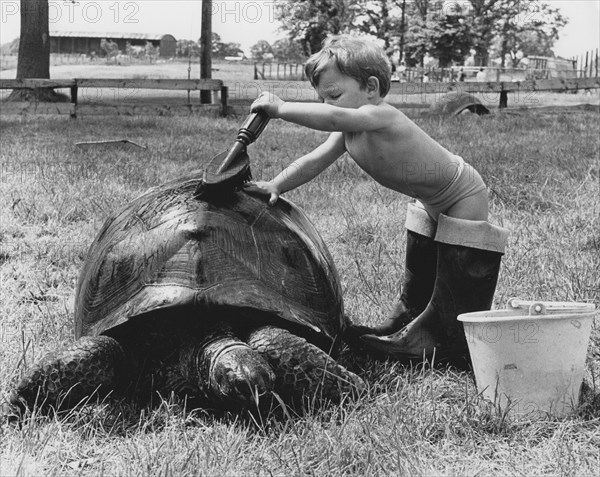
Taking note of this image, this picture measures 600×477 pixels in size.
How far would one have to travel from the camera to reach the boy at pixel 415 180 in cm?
337

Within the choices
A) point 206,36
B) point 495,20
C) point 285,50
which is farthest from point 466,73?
point 285,50

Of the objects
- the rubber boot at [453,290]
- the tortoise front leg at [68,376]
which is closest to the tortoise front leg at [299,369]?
the tortoise front leg at [68,376]

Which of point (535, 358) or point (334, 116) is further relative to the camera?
point (334, 116)

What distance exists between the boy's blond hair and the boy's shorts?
21.2 inches

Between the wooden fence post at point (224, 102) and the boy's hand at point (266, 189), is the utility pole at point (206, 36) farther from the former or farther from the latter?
the boy's hand at point (266, 189)

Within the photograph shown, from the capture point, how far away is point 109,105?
16500mm

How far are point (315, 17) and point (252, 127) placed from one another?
45803mm

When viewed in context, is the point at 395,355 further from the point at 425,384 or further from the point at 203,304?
the point at 203,304

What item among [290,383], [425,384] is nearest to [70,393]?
[290,383]

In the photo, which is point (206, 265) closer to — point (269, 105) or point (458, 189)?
point (269, 105)

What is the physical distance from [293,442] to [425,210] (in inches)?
61.5

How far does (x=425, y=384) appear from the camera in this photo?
10.8 ft

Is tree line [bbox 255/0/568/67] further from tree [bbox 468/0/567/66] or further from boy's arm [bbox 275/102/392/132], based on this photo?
boy's arm [bbox 275/102/392/132]

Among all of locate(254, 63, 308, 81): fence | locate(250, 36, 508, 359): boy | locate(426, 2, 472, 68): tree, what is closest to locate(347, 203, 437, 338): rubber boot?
locate(250, 36, 508, 359): boy
